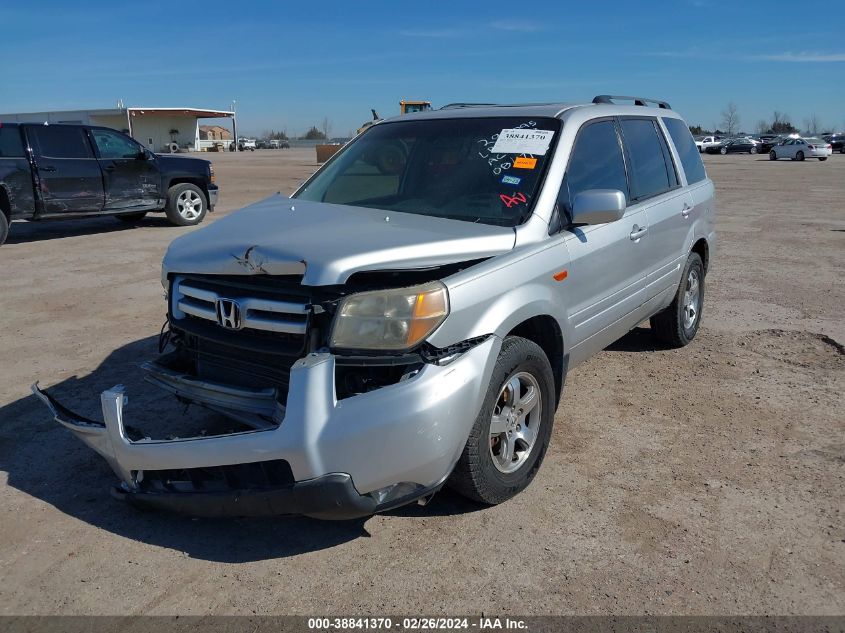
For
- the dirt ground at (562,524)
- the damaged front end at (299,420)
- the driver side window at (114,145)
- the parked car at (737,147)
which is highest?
the parked car at (737,147)

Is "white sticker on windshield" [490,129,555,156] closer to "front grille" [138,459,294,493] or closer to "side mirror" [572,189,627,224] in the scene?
"side mirror" [572,189,627,224]

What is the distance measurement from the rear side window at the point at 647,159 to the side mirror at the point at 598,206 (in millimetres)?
1057

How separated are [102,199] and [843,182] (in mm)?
24088

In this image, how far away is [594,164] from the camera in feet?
14.3

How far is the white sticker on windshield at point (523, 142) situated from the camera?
4.05 m

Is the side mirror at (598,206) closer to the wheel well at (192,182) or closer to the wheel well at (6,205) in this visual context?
the wheel well at (6,205)

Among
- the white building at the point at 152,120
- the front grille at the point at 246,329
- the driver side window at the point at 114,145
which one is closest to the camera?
the front grille at the point at 246,329

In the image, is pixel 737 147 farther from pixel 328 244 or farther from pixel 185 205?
pixel 328 244

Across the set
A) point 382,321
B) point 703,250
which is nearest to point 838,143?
point 703,250

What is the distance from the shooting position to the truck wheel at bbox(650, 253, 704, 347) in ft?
18.9

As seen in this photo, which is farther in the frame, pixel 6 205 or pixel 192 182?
pixel 192 182

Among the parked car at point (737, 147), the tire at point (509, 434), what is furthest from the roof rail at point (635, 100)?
the parked car at point (737, 147)

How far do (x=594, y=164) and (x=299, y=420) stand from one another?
2528 mm

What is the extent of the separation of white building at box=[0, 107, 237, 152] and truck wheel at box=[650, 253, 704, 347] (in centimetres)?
7117
